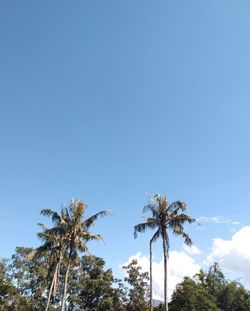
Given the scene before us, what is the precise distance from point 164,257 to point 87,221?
8241mm

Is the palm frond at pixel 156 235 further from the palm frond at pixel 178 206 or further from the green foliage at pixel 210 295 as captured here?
the green foliage at pixel 210 295

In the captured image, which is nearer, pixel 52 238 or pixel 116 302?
pixel 52 238

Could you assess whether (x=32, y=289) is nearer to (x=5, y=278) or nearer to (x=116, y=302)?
(x=5, y=278)

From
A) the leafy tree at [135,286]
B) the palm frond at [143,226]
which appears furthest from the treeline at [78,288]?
the palm frond at [143,226]

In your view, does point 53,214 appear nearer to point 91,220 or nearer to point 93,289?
point 91,220

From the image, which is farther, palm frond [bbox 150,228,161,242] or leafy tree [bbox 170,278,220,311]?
leafy tree [bbox 170,278,220,311]

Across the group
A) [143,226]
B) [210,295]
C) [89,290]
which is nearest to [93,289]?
[89,290]

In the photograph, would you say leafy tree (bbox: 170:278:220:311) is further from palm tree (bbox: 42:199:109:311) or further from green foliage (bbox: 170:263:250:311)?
palm tree (bbox: 42:199:109:311)

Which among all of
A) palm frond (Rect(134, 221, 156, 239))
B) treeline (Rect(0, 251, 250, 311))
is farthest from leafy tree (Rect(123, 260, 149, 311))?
palm frond (Rect(134, 221, 156, 239))

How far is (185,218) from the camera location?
3306cm

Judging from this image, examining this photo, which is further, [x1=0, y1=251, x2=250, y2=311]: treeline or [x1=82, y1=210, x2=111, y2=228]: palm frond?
[x1=0, y1=251, x2=250, y2=311]: treeline

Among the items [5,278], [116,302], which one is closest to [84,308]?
[116,302]

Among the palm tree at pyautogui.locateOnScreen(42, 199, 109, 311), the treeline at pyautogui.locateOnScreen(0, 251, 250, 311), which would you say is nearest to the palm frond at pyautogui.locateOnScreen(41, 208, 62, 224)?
the palm tree at pyautogui.locateOnScreen(42, 199, 109, 311)

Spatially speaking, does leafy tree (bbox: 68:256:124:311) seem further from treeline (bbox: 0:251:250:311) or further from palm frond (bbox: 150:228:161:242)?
palm frond (bbox: 150:228:161:242)
